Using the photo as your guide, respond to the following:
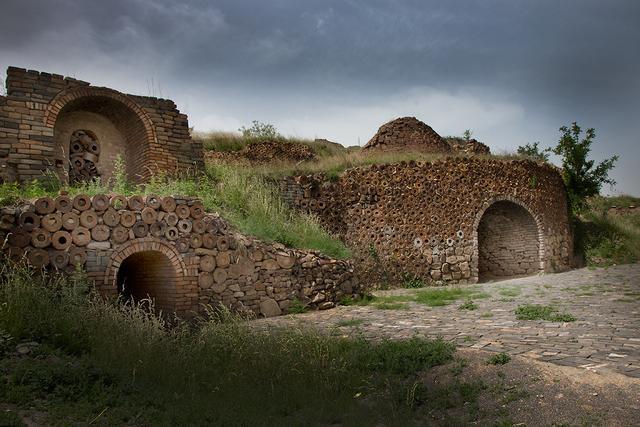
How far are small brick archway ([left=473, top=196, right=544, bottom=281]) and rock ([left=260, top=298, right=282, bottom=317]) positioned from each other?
912 centimetres

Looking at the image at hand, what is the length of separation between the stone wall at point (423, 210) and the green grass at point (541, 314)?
6.15 meters

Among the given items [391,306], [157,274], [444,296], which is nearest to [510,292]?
[444,296]

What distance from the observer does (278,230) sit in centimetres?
1066

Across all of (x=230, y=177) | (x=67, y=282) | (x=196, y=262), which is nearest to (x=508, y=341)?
(x=196, y=262)

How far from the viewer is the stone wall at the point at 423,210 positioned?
14.6 m

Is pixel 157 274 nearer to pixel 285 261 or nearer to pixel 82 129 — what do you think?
pixel 285 261

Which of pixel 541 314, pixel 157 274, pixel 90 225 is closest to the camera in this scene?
pixel 90 225

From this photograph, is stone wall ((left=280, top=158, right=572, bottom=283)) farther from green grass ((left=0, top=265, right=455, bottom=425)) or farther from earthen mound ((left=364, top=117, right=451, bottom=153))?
green grass ((left=0, top=265, right=455, bottom=425))

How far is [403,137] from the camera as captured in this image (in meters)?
19.5

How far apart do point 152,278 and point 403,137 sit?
43.4ft

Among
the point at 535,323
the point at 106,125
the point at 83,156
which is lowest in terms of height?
the point at 535,323

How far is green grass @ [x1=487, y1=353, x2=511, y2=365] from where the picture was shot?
520 centimetres

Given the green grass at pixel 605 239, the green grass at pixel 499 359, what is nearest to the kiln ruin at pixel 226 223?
the green grass at pixel 605 239

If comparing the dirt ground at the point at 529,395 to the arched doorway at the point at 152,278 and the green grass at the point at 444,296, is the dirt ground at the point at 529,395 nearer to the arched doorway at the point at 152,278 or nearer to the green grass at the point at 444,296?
the green grass at the point at 444,296
